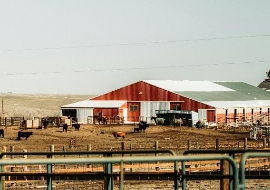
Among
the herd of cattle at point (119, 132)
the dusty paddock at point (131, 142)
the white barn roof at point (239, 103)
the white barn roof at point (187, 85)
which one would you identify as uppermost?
the white barn roof at point (187, 85)

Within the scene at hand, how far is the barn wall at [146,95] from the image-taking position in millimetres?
67250

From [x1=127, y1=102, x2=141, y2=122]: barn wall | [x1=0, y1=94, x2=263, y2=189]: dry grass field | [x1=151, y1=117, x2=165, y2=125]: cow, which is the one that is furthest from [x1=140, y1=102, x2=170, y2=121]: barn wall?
[x1=0, y1=94, x2=263, y2=189]: dry grass field

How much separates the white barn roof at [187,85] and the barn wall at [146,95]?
1365mm

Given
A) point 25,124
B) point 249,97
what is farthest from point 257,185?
point 249,97

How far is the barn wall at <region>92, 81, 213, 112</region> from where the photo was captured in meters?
67.2

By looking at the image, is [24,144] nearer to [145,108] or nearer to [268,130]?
[268,130]

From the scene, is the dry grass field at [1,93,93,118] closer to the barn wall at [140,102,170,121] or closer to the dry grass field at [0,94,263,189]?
the barn wall at [140,102,170,121]

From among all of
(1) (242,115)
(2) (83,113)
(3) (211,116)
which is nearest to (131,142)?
(3) (211,116)

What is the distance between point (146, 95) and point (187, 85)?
11.8m

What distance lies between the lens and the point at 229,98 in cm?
7556

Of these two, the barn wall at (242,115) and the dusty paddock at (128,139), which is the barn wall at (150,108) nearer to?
the barn wall at (242,115)

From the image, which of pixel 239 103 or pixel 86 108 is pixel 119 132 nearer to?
pixel 86 108

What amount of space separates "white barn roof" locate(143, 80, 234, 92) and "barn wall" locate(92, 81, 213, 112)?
136 cm

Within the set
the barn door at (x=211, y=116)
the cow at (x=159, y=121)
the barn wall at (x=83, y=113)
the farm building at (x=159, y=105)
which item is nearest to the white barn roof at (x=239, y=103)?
the farm building at (x=159, y=105)
